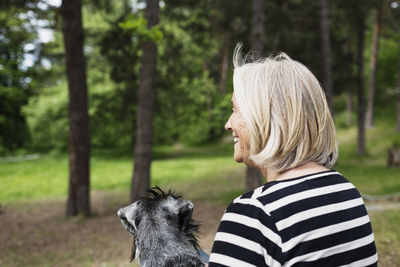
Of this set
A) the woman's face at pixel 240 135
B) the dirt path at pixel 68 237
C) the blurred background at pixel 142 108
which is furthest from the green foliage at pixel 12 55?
the woman's face at pixel 240 135

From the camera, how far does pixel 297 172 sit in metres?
1.38

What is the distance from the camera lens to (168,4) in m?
16.1

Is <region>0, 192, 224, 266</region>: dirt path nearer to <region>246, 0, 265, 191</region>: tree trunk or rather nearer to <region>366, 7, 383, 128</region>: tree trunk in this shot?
<region>246, 0, 265, 191</region>: tree trunk

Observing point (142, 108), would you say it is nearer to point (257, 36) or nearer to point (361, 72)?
point (257, 36)

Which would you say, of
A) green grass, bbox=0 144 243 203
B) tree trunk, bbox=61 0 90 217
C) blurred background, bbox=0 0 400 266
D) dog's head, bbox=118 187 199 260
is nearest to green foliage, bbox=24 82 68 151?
blurred background, bbox=0 0 400 266

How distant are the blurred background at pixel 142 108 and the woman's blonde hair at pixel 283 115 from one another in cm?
53

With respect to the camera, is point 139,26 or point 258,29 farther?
point 258,29

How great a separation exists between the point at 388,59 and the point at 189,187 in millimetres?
27774

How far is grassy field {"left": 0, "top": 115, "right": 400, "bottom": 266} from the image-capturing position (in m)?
7.97

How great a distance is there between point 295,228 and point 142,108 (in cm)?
887

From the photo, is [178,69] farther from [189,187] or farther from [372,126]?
Result: [372,126]

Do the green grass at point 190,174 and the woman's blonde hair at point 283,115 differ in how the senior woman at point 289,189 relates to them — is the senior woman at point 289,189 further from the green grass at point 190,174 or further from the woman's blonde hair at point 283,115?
the green grass at point 190,174

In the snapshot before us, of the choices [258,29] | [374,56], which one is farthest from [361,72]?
[258,29]

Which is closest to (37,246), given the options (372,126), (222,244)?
(222,244)
